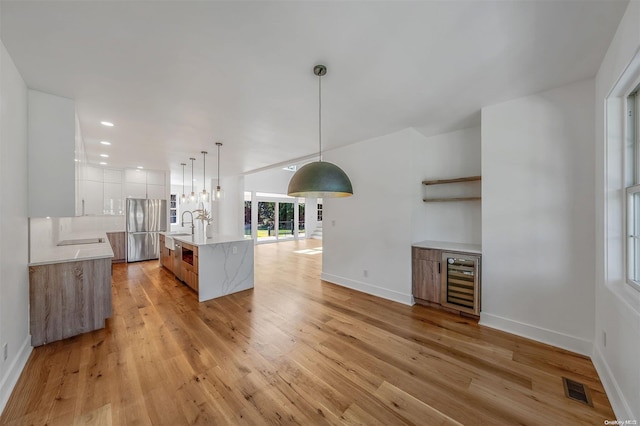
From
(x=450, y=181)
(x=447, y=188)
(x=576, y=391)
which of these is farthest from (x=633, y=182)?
(x=447, y=188)

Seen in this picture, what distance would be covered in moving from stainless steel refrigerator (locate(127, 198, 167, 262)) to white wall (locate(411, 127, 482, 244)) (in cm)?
708

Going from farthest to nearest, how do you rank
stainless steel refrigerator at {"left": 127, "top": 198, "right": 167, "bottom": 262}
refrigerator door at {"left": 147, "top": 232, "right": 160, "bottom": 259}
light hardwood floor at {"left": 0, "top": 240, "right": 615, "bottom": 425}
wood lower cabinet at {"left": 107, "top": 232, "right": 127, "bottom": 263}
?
refrigerator door at {"left": 147, "top": 232, "right": 160, "bottom": 259}, stainless steel refrigerator at {"left": 127, "top": 198, "right": 167, "bottom": 262}, wood lower cabinet at {"left": 107, "top": 232, "right": 127, "bottom": 263}, light hardwood floor at {"left": 0, "top": 240, "right": 615, "bottom": 425}

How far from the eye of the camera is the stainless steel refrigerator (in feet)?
21.4

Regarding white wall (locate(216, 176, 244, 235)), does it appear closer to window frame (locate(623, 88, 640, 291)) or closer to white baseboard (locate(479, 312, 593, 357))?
white baseboard (locate(479, 312, 593, 357))

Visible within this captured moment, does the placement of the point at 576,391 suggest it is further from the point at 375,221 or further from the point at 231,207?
the point at 231,207

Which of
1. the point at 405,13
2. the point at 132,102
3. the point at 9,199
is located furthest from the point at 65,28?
the point at 405,13

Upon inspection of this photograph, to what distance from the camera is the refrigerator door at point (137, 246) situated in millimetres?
6473

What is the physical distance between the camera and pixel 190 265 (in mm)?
4156

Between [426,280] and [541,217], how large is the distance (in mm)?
1553

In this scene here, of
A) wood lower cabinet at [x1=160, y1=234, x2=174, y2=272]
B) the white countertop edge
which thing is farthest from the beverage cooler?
→ wood lower cabinet at [x1=160, y1=234, x2=174, y2=272]

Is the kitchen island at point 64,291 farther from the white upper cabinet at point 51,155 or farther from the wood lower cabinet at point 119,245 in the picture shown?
the wood lower cabinet at point 119,245

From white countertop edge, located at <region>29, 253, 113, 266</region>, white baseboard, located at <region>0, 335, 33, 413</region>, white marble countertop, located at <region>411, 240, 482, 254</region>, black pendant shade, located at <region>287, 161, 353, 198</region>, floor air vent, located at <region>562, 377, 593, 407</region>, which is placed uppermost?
black pendant shade, located at <region>287, 161, 353, 198</region>

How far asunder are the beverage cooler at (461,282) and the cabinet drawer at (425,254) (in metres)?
0.08

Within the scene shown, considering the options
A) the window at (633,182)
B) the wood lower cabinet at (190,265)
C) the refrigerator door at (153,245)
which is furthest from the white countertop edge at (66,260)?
the window at (633,182)
